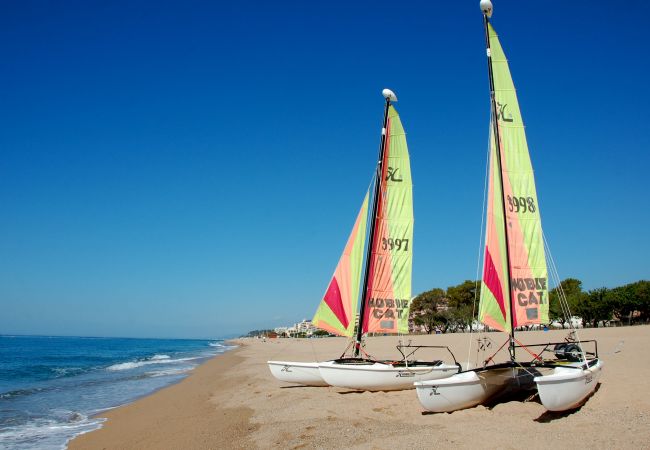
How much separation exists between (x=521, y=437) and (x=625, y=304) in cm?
6156

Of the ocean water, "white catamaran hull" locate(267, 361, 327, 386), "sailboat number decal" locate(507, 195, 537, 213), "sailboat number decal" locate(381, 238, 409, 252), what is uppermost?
"sailboat number decal" locate(507, 195, 537, 213)

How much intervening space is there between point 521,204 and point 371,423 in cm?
668

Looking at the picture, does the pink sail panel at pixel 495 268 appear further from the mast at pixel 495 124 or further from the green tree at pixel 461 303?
the green tree at pixel 461 303

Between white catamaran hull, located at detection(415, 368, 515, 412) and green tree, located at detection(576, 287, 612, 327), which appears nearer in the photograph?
white catamaran hull, located at detection(415, 368, 515, 412)

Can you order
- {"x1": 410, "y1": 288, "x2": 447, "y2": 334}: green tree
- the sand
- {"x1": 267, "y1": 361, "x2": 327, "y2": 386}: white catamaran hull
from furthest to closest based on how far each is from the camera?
{"x1": 410, "y1": 288, "x2": 447, "y2": 334}: green tree
{"x1": 267, "y1": 361, "x2": 327, "y2": 386}: white catamaran hull
the sand

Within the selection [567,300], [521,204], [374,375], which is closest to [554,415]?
[374,375]

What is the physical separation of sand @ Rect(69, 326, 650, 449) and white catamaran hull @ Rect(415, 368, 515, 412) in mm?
216

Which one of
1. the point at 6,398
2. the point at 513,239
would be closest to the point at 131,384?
the point at 6,398

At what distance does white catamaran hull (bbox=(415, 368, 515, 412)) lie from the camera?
31.4 ft

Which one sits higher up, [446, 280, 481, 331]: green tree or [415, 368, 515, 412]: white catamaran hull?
[446, 280, 481, 331]: green tree

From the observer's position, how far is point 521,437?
7734 millimetres

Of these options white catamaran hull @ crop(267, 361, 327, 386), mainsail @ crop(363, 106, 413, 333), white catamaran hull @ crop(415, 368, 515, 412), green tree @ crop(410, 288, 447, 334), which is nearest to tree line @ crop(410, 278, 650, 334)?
green tree @ crop(410, 288, 447, 334)

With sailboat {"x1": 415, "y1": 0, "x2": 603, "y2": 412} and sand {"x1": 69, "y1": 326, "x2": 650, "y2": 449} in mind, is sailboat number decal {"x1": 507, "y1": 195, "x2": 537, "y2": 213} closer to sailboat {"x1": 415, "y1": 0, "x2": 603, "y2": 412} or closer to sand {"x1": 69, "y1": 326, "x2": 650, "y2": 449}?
sailboat {"x1": 415, "y1": 0, "x2": 603, "y2": 412}

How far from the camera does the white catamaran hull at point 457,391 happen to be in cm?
957
